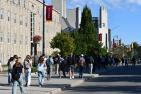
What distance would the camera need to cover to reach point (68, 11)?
175000mm

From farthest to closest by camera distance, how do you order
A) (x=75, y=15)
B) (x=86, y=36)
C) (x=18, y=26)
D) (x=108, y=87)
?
(x=75, y=15)
(x=86, y=36)
(x=18, y=26)
(x=108, y=87)

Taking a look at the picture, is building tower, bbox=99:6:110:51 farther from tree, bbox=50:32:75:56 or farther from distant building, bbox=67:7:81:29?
tree, bbox=50:32:75:56

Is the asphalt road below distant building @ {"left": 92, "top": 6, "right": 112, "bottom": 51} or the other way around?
below

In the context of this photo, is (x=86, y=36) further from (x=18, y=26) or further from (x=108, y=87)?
(x=108, y=87)

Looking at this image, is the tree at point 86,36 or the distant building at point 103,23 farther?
the distant building at point 103,23

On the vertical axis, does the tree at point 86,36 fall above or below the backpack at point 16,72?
above

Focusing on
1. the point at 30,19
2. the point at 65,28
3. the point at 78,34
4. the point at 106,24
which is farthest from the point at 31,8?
the point at 106,24

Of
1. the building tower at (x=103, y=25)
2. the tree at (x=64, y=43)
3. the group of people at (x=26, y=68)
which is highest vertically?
the building tower at (x=103, y=25)

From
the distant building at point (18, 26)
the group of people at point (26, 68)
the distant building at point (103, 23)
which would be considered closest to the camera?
the group of people at point (26, 68)

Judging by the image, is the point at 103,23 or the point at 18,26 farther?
the point at 103,23

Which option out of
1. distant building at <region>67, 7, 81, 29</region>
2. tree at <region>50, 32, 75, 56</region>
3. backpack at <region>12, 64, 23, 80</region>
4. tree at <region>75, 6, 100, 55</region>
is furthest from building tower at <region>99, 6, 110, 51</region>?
backpack at <region>12, 64, 23, 80</region>

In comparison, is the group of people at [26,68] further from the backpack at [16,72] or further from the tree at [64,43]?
the tree at [64,43]

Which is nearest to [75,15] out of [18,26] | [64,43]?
[64,43]

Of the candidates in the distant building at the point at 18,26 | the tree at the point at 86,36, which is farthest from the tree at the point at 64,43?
the tree at the point at 86,36
